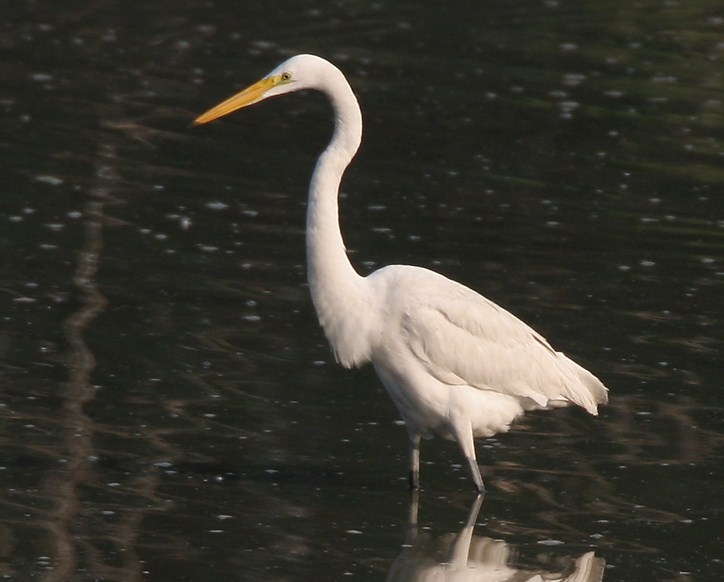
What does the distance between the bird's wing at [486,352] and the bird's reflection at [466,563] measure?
83 centimetres

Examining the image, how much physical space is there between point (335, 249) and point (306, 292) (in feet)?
10.6

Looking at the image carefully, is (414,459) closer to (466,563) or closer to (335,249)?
(466,563)

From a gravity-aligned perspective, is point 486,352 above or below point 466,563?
above

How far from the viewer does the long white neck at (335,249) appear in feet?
23.5

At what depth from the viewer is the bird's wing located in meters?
7.26

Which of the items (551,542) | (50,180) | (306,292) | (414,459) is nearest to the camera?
(551,542)

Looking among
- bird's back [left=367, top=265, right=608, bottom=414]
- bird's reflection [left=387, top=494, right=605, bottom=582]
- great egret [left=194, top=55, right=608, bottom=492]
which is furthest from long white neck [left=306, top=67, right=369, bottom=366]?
bird's reflection [left=387, top=494, right=605, bottom=582]

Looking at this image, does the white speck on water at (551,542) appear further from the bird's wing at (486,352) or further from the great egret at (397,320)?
the bird's wing at (486,352)

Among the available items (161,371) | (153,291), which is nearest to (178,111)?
(153,291)

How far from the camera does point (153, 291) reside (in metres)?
10.2

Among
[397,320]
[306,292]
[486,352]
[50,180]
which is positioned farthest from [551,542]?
[50,180]

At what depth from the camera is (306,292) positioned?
34.1ft

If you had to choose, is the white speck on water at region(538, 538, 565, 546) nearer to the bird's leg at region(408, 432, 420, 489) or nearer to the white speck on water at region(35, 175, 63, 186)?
the bird's leg at region(408, 432, 420, 489)

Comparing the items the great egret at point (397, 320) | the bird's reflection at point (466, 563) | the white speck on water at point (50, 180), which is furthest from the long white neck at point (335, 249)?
the white speck on water at point (50, 180)
